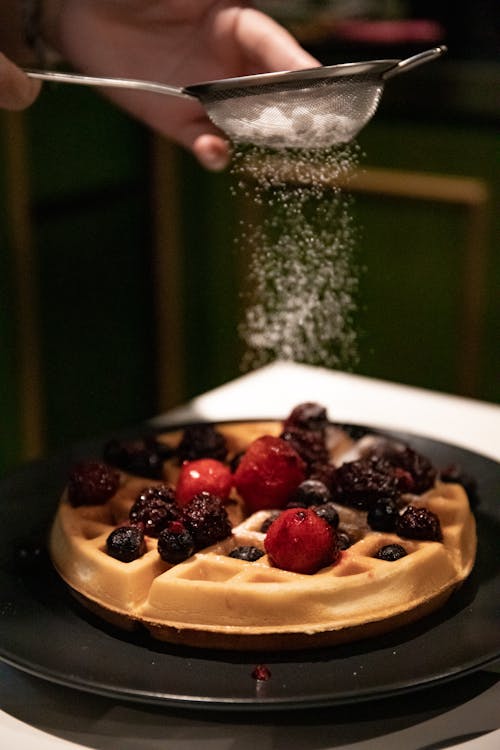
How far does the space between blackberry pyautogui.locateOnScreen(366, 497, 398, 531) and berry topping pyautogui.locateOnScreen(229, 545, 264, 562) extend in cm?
14

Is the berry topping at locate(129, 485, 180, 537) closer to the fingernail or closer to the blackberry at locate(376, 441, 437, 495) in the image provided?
the blackberry at locate(376, 441, 437, 495)

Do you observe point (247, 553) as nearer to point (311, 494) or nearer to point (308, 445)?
point (311, 494)

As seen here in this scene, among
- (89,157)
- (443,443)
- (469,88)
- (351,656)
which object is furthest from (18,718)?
(89,157)

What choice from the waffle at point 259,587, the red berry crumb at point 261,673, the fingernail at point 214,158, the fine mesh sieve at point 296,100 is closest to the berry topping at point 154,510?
the waffle at point 259,587

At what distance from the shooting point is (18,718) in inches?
37.8

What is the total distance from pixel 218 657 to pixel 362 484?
301 mm

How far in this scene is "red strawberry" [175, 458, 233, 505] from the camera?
48.5 inches

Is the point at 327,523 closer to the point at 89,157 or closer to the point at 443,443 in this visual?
the point at 443,443

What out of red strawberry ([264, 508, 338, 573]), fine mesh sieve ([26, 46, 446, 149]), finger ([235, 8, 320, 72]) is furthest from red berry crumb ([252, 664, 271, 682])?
finger ([235, 8, 320, 72])

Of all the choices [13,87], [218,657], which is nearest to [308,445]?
[218,657]

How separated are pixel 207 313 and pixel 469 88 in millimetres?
1158

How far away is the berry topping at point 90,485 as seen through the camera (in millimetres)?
1236

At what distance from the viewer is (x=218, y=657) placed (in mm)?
987

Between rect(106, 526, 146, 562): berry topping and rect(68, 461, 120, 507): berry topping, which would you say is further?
rect(68, 461, 120, 507): berry topping
